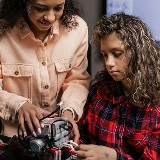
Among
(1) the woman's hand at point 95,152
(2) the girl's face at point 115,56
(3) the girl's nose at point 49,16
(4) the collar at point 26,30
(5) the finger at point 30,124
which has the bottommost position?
(1) the woman's hand at point 95,152

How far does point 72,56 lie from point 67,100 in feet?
0.64

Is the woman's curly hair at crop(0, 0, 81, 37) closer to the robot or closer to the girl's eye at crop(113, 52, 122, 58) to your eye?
the girl's eye at crop(113, 52, 122, 58)

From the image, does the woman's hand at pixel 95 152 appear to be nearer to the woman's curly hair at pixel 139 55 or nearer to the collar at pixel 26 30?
the woman's curly hair at pixel 139 55

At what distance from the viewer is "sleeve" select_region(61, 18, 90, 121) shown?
1384mm

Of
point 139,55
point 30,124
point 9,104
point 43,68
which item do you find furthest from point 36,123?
point 139,55

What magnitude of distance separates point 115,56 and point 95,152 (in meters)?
0.34

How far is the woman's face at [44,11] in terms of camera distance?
4.04 feet

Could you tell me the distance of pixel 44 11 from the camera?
125 centimetres

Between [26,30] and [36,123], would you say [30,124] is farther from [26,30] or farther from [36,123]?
[26,30]

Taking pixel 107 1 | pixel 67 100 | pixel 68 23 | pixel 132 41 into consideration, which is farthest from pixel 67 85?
pixel 107 1

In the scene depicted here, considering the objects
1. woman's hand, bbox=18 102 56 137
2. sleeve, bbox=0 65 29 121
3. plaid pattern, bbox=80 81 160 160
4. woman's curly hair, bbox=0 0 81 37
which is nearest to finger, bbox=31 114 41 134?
woman's hand, bbox=18 102 56 137

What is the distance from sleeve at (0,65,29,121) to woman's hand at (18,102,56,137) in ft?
0.12

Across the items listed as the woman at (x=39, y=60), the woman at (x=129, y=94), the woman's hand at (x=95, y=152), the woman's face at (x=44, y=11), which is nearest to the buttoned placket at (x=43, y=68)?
the woman at (x=39, y=60)

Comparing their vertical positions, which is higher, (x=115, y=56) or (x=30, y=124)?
(x=115, y=56)
